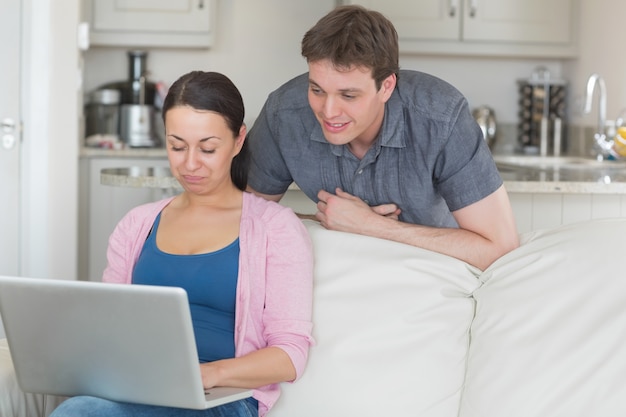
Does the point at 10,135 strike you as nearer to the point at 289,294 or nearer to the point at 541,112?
the point at 289,294

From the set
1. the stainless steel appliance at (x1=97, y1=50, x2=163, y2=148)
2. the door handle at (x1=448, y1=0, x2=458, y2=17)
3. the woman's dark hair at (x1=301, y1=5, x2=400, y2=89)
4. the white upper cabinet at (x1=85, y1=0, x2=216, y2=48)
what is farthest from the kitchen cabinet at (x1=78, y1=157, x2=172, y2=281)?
the woman's dark hair at (x1=301, y1=5, x2=400, y2=89)

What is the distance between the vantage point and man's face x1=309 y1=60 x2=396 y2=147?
1.95 m

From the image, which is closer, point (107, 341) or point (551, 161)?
point (107, 341)

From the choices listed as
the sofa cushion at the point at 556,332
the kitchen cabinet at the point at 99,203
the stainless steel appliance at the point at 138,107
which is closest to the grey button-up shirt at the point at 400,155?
the sofa cushion at the point at 556,332

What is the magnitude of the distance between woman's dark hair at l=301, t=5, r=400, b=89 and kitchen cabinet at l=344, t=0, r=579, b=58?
2.71 meters

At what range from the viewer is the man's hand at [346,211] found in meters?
2.13

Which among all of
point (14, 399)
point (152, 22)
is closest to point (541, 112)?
point (152, 22)

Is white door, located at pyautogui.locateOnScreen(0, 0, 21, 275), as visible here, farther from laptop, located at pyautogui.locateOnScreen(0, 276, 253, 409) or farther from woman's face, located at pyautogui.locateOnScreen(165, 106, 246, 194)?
laptop, located at pyautogui.locateOnScreen(0, 276, 253, 409)

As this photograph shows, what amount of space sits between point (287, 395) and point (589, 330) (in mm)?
592

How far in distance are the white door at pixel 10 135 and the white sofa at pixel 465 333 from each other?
1.82 m

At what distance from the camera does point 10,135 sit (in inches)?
144

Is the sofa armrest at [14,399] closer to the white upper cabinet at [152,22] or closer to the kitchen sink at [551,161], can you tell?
the kitchen sink at [551,161]

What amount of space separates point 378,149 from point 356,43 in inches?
11.6

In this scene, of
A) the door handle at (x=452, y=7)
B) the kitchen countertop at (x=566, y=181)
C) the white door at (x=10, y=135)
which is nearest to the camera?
the kitchen countertop at (x=566, y=181)
